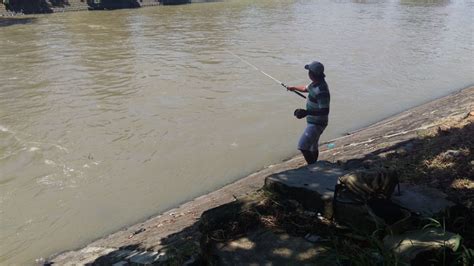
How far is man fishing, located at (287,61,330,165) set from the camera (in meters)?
5.96

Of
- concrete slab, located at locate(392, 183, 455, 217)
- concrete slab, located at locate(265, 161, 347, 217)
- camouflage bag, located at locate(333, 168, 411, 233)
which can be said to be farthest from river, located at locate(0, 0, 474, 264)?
concrete slab, located at locate(392, 183, 455, 217)

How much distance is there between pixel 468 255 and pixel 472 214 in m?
0.70

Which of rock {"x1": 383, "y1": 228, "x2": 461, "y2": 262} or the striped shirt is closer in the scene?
rock {"x1": 383, "y1": 228, "x2": 461, "y2": 262}

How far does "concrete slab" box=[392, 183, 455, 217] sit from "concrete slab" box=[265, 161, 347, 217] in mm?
556

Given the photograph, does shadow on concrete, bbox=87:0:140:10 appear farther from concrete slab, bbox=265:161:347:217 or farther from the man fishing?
concrete slab, bbox=265:161:347:217

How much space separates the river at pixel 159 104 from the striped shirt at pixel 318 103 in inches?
104

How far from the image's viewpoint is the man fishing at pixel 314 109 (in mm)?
5957

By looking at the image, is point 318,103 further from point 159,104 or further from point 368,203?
point 159,104

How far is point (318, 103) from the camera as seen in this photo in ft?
19.9

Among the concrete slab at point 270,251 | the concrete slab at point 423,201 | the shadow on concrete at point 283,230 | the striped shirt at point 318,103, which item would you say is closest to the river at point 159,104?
the striped shirt at point 318,103

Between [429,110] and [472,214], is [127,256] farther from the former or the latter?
[429,110]

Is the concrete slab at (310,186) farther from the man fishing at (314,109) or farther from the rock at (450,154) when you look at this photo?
the man fishing at (314,109)

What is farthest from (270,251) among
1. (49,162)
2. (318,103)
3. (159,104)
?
(159,104)

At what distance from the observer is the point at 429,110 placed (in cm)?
1110
